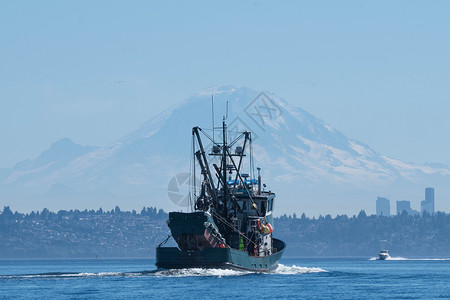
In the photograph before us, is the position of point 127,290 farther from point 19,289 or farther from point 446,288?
point 446,288

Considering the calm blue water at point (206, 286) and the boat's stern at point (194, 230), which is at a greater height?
the boat's stern at point (194, 230)

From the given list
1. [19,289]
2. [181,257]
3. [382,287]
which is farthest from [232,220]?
[19,289]

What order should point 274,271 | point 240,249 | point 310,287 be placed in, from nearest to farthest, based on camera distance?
point 310,287 → point 240,249 → point 274,271

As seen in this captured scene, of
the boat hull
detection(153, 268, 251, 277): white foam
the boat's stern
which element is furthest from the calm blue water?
the boat's stern

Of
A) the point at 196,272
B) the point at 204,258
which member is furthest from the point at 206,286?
the point at 196,272

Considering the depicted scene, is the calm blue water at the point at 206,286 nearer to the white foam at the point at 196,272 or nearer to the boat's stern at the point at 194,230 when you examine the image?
the white foam at the point at 196,272

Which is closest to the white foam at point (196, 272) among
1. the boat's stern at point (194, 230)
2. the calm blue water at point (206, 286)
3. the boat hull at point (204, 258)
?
the calm blue water at point (206, 286)

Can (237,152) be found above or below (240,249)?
above

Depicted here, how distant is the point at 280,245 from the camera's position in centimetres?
14788

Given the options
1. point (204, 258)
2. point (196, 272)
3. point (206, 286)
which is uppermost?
point (204, 258)

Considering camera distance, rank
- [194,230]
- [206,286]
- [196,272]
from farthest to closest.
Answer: [196,272] < [194,230] < [206,286]

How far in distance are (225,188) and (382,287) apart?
81.3 feet

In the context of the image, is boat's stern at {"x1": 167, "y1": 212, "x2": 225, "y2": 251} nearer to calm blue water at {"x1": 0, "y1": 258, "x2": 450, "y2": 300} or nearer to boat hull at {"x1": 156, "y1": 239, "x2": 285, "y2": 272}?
boat hull at {"x1": 156, "y1": 239, "x2": 285, "y2": 272}

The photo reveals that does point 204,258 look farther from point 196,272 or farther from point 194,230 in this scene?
point 194,230
